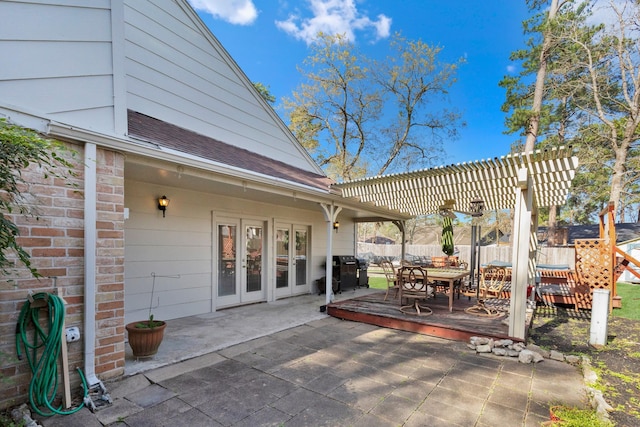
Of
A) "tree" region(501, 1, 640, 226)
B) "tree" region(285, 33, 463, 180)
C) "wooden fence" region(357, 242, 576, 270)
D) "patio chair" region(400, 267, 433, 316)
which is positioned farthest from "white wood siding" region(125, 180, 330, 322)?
"wooden fence" region(357, 242, 576, 270)

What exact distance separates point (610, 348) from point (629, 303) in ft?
16.8

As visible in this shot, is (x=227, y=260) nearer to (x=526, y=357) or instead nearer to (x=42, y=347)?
Answer: (x=42, y=347)

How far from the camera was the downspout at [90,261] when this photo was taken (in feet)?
9.45

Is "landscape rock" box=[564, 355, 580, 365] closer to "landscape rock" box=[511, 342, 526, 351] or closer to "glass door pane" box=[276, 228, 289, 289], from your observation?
"landscape rock" box=[511, 342, 526, 351]

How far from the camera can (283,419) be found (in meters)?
2.54

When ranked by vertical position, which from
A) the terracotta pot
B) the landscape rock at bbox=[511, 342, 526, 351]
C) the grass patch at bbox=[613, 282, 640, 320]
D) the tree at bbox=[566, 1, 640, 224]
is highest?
the tree at bbox=[566, 1, 640, 224]

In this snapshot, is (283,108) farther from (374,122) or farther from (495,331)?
(495,331)

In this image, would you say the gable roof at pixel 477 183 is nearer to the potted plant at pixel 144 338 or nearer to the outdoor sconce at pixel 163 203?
the outdoor sconce at pixel 163 203

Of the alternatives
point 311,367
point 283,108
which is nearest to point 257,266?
point 311,367

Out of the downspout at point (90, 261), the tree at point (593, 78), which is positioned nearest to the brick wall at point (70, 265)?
the downspout at point (90, 261)

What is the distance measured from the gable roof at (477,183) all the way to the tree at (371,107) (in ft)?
29.3

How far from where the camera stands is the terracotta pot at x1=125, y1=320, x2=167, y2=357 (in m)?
3.53

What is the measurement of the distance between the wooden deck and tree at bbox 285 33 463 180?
1123 centimetres

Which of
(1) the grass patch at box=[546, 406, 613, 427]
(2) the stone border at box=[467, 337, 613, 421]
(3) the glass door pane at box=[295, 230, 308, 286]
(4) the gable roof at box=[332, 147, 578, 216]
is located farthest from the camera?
(3) the glass door pane at box=[295, 230, 308, 286]
